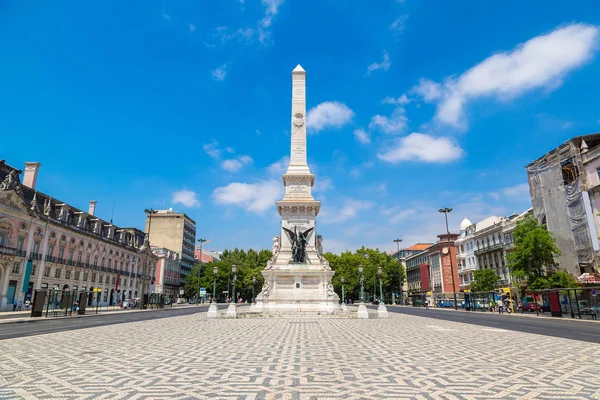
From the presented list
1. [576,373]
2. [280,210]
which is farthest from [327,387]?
[280,210]

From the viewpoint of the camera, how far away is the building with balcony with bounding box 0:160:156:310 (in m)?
39.9

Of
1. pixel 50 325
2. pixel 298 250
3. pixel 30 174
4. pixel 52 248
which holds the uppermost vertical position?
pixel 30 174

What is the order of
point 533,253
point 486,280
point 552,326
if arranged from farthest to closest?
point 486,280
point 533,253
point 552,326

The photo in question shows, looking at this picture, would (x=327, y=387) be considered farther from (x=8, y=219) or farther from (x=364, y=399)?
(x=8, y=219)

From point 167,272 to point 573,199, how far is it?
248 ft

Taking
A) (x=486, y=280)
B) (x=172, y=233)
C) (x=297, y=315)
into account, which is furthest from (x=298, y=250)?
(x=172, y=233)

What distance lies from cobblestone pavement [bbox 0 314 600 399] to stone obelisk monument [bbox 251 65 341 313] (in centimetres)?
1948

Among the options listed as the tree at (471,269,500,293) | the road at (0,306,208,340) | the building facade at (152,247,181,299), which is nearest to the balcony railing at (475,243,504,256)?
the tree at (471,269,500,293)

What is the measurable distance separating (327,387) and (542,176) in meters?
49.8

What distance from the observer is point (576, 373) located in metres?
7.58

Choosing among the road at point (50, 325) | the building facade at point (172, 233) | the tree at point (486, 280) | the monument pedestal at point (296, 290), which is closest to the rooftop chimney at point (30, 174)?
the road at point (50, 325)

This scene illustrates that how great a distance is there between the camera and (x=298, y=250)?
33.3 metres

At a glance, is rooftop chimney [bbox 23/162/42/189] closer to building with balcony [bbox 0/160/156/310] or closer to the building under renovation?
building with balcony [bbox 0/160/156/310]

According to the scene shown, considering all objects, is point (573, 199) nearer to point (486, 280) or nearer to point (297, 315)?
point (486, 280)
